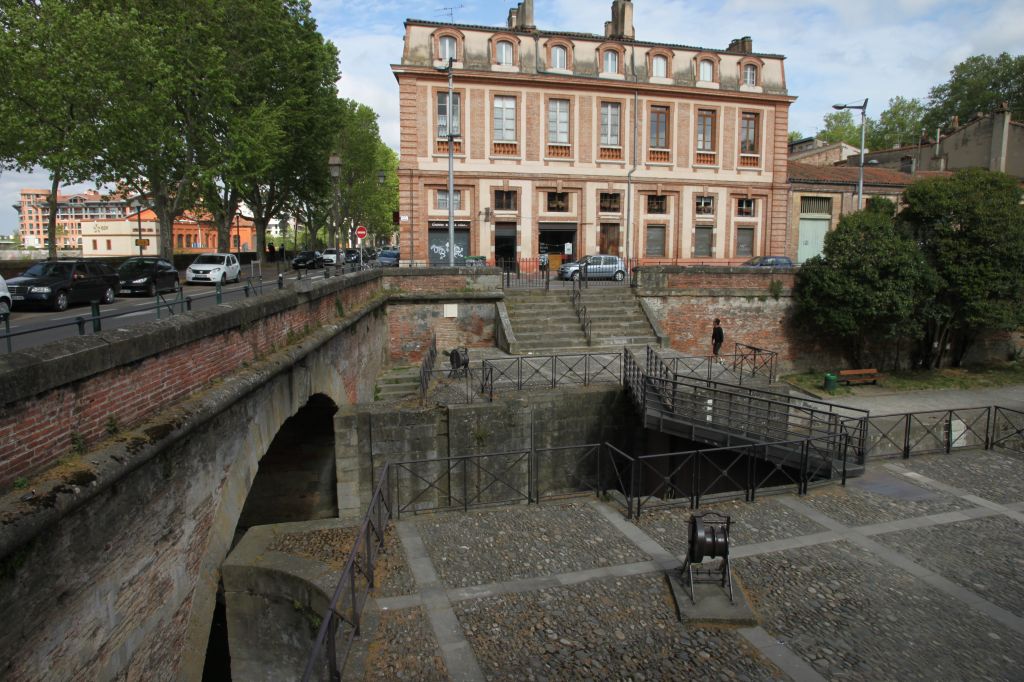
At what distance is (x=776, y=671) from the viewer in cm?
601

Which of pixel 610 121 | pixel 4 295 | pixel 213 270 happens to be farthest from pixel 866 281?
pixel 4 295

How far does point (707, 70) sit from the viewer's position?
105 ft

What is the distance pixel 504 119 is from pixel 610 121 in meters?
5.44

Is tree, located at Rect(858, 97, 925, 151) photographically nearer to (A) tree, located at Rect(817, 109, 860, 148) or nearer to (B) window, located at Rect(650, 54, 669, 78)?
(A) tree, located at Rect(817, 109, 860, 148)

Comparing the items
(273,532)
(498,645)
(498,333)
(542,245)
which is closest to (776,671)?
(498,645)

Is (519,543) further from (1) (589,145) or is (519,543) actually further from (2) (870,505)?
(1) (589,145)

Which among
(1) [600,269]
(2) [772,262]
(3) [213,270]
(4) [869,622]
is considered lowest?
(4) [869,622]

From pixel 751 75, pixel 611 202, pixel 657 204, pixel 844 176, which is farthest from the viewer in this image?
pixel 844 176

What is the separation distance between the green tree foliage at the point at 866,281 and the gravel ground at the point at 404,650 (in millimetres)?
20998

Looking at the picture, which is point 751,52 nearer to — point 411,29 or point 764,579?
point 411,29

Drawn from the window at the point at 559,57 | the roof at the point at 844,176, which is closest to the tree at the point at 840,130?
the roof at the point at 844,176

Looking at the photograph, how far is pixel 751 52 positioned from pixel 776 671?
110ft

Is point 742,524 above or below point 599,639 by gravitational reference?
above

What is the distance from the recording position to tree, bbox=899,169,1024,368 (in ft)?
72.3
